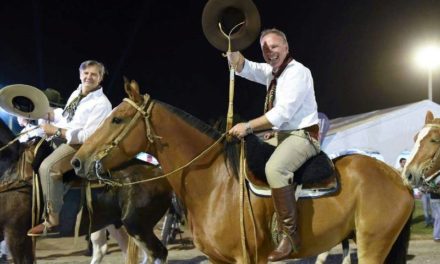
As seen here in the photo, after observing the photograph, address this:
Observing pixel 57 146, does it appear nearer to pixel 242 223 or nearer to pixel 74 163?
pixel 74 163

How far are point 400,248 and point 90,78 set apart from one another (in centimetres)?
415

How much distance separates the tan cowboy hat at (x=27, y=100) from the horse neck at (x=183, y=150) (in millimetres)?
2789

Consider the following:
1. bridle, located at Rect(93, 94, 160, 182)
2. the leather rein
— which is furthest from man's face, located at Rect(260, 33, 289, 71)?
bridle, located at Rect(93, 94, 160, 182)

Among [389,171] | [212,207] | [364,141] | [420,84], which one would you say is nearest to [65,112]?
[212,207]

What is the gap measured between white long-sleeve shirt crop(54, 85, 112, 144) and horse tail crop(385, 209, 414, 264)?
3545mm

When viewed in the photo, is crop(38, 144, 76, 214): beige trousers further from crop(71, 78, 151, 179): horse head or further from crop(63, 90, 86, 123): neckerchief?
crop(71, 78, 151, 179): horse head

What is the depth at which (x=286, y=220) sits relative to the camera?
4.34m

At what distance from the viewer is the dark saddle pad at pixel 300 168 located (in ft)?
15.0

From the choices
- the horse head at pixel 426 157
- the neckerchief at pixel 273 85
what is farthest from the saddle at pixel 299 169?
the horse head at pixel 426 157

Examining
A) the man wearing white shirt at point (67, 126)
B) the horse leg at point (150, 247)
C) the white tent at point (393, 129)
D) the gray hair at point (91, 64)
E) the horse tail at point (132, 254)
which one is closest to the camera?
the man wearing white shirt at point (67, 126)

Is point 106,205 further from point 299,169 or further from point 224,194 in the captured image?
point 299,169

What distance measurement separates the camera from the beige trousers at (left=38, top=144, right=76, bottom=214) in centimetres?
635

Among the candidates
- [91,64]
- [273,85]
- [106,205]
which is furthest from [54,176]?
[273,85]

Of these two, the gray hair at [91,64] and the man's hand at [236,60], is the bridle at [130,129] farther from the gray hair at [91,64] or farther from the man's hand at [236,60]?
the gray hair at [91,64]
